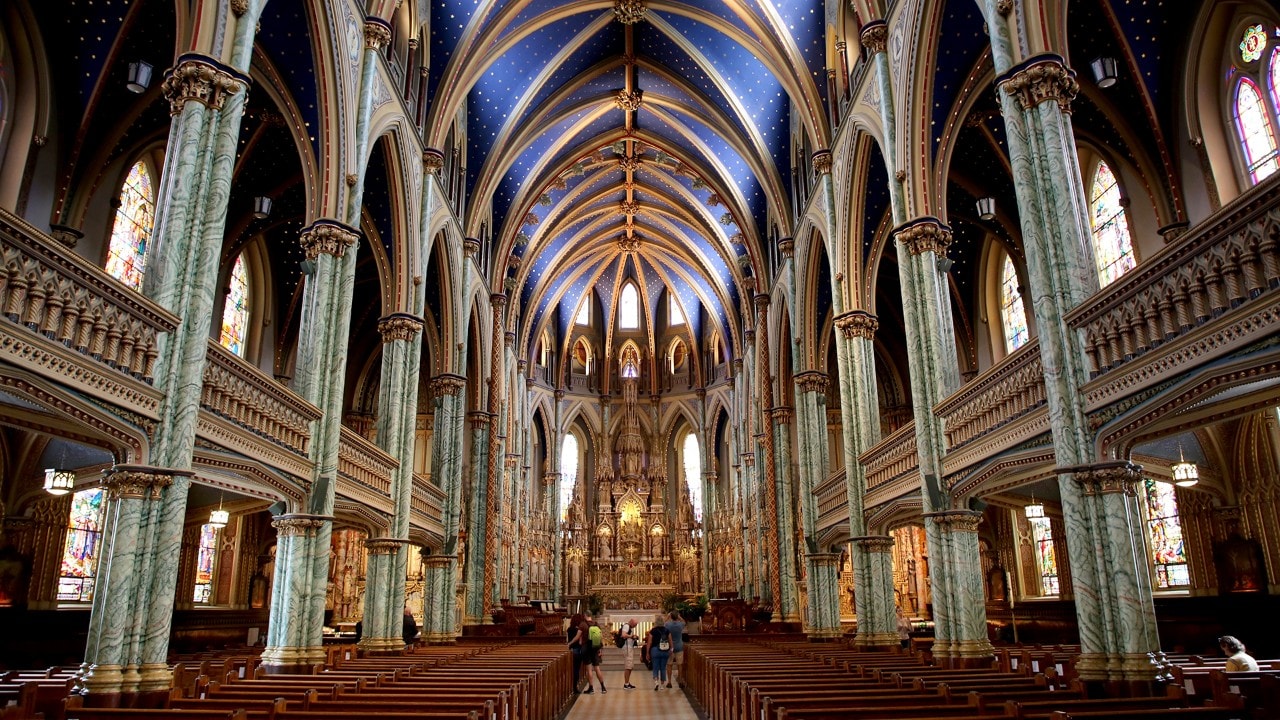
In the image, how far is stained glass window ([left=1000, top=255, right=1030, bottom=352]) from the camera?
2281cm

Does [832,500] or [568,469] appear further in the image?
[568,469]

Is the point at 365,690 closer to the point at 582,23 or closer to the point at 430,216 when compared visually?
the point at 430,216

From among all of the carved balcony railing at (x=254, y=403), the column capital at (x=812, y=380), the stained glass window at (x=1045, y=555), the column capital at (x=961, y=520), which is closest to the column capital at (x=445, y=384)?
the column capital at (x=812, y=380)

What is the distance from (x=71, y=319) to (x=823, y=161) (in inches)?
671

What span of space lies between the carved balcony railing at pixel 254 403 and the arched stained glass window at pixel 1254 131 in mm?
16206

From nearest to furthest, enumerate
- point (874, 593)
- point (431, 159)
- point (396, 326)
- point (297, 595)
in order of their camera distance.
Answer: point (297, 595), point (874, 593), point (396, 326), point (431, 159)

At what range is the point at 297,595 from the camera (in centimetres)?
1375

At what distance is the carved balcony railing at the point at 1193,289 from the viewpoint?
7387 millimetres

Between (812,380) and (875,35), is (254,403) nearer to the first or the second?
(875,35)

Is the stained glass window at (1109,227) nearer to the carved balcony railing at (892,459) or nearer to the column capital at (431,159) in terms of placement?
the carved balcony railing at (892,459)

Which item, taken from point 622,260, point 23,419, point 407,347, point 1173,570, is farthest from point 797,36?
point 622,260

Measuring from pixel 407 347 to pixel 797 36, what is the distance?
1275 centimetres

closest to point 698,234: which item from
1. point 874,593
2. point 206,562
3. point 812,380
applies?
point 812,380

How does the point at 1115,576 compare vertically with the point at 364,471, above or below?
below
